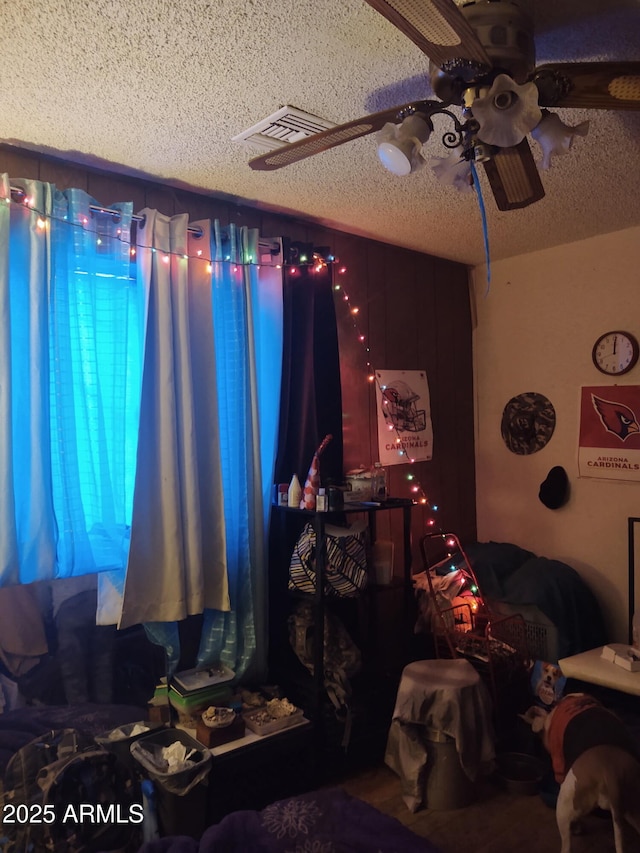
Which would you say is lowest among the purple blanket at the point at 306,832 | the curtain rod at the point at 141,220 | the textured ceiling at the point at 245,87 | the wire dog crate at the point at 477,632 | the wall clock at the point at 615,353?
the purple blanket at the point at 306,832

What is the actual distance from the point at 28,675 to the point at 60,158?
1.89 m

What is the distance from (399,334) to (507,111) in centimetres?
212

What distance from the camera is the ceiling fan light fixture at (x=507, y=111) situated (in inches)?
52.6

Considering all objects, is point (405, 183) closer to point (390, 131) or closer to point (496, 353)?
point (390, 131)

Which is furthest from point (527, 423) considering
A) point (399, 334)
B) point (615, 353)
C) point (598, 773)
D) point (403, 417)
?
point (598, 773)

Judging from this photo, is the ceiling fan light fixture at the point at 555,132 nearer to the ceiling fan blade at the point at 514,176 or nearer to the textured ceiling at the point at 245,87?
the ceiling fan blade at the point at 514,176

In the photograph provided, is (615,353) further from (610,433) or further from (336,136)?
(336,136)

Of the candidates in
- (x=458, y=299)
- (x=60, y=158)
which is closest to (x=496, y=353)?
(x=458, y=299)

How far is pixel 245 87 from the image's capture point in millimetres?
1804

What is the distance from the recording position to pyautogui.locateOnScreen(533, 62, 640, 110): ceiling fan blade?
1.33 meters

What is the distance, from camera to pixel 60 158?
2289mm

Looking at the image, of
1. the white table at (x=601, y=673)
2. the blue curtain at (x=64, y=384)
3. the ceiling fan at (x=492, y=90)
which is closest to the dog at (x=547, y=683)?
the white table at (x=601, y=673)

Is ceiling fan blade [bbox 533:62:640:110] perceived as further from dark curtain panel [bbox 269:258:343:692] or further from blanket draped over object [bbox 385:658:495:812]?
blanket draped over object [bbox 385:658:495:812]

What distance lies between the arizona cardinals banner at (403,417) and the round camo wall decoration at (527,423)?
0.51 metres
